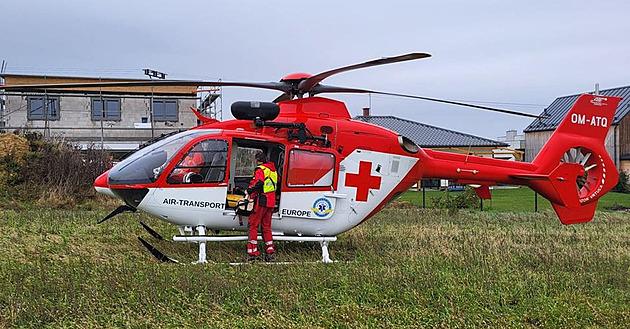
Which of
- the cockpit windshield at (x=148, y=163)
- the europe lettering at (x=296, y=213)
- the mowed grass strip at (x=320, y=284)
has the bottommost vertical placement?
the mowed grass strip at (x=320, y=284)

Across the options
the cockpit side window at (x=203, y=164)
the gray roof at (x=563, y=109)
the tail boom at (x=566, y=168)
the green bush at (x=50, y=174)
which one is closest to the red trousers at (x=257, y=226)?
the cockpit side window at (x=203, y=164)

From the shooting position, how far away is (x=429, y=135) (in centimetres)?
4228

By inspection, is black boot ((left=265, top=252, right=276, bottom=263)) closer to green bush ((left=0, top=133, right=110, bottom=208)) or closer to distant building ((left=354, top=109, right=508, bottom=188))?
green bush ((left=0, top=133, right=110, bottom=208))

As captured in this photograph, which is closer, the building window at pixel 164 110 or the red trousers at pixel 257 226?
the red trousers at pixel 257 226

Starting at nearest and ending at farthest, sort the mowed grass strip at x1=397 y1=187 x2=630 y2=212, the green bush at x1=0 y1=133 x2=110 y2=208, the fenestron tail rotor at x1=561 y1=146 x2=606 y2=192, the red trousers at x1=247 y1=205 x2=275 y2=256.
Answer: the red trousers at x1=247 y1=205 x2=275 y2=256 → the fenestron tail rotor at x1=561 y1=146 x2=606 y2=192 → the green bush at x1=0 y1=133 x2=110 y2=208 → the mowed grass strip at x1=397 y1=187 x2=630 y2=212

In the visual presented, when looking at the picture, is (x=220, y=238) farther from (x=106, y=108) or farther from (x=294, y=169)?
(x=106, y=108)

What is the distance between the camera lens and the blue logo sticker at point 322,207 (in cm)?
960

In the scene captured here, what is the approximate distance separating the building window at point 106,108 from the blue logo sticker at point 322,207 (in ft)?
89.2

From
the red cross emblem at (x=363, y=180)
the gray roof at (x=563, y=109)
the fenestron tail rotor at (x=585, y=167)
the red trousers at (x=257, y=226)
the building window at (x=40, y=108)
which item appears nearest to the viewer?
the red trousers at (x=257, y=226)

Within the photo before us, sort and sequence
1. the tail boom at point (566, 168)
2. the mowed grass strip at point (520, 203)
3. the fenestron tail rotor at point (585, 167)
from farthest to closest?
the mowed grass strip at point (520, 203) → the fenestron tail rotor at point (585, 167) → the tail boom at point (566, 168)

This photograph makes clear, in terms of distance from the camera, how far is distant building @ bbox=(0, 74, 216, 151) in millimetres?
32875

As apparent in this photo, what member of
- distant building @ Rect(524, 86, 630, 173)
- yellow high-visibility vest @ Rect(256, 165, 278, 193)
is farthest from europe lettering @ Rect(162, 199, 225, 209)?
distant building @ Rect(524, 86, 630, 173)

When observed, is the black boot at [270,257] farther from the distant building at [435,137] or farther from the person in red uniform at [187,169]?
the distant building at [435,137]

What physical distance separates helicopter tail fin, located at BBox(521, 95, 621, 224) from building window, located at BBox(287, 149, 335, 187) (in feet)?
12.6
